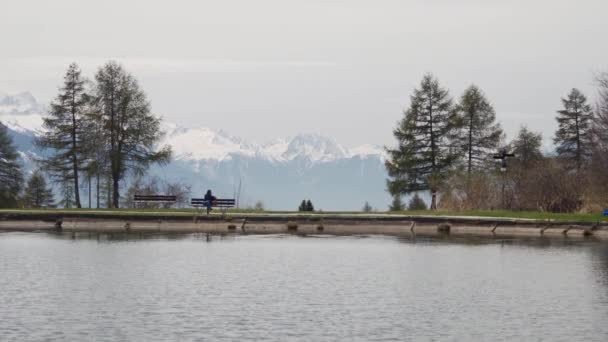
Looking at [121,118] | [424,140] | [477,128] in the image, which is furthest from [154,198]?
[477,128]

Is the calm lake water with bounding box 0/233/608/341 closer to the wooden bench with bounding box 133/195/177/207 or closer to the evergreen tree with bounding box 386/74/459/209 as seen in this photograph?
the wooden bench with bounding box 133/195/177/207

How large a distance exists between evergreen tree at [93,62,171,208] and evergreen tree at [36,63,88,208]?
2306 mm

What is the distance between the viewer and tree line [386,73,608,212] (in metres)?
63.5

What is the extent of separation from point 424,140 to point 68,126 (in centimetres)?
3081

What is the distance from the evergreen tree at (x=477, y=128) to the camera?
290 ft

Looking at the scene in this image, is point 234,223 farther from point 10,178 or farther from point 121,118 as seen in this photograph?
point 10,178

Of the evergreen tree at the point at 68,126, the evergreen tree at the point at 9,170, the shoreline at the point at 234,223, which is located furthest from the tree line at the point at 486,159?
the evergreen tree at the point at 9,170

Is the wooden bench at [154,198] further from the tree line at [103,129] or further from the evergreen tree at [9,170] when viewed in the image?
the evergreen tree at [9,170]

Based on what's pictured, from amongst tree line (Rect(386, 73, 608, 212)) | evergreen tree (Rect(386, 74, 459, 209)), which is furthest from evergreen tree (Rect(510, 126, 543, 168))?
evergreen tree (Rect(386, 74, 459, 209))

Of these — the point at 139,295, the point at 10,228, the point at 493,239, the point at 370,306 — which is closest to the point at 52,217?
the point at 10,228

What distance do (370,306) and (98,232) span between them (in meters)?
33.7

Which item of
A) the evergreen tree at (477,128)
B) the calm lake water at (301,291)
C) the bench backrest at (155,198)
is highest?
the evergreen tree at (477,128)

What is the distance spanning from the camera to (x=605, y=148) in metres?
62.3

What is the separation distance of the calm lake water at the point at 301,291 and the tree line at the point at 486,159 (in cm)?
1402
